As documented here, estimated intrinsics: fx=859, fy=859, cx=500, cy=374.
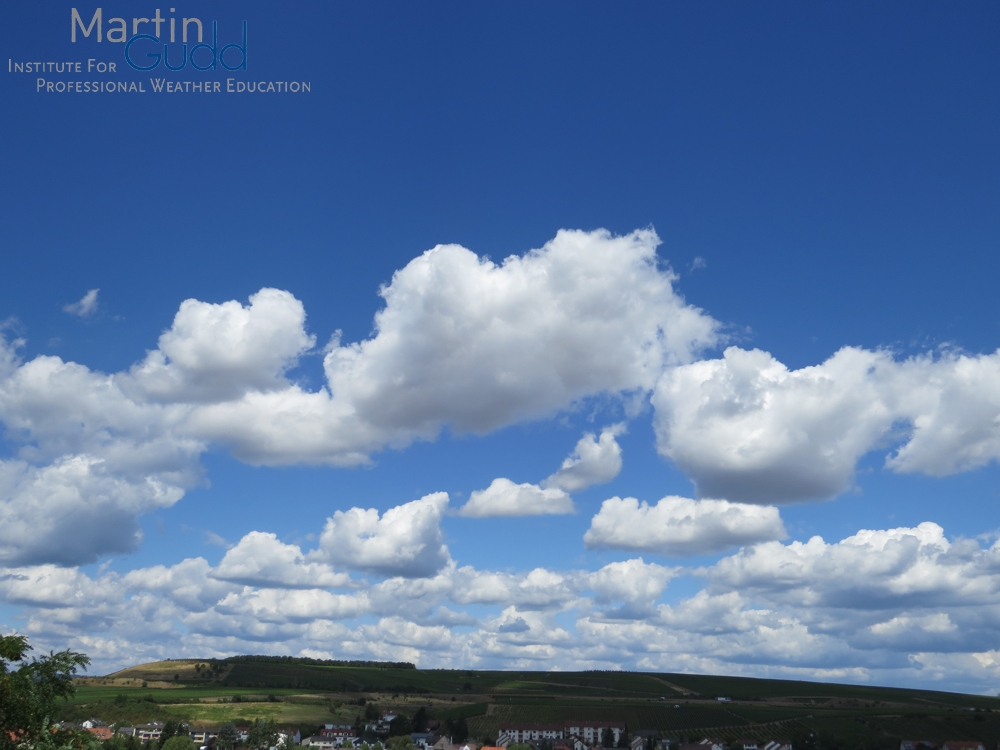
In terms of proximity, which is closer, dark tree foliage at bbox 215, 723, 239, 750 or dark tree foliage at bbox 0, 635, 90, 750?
dark tree foliage at bbox 0, 635, 90, 750

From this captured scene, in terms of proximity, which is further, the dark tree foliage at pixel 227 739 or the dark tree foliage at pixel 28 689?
the dark tree foliage at pixel 227 739

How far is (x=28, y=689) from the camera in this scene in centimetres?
3650

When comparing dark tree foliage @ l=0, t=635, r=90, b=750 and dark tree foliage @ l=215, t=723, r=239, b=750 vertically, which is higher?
dark tree foliage @ l=0, t=635, r=90, b=750

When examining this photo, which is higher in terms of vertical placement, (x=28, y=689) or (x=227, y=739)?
(x=28, y=689)

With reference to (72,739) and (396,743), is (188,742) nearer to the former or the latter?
(396,743)

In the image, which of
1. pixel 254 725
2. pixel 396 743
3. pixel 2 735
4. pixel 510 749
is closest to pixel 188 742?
pixel 254 725

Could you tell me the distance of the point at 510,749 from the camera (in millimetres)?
179625

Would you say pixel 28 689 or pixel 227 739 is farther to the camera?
→ pixel 227 739

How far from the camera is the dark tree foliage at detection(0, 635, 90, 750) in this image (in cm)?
3606

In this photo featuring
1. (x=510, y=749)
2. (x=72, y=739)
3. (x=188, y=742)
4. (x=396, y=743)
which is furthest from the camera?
(x=396, y=743)

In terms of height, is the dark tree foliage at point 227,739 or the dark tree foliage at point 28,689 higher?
the dark tree foliage at point 28,689

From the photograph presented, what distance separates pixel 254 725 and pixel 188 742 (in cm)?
2854

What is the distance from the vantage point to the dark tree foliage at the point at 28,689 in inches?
1420

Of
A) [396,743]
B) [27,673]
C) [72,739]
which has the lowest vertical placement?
[396,743]
